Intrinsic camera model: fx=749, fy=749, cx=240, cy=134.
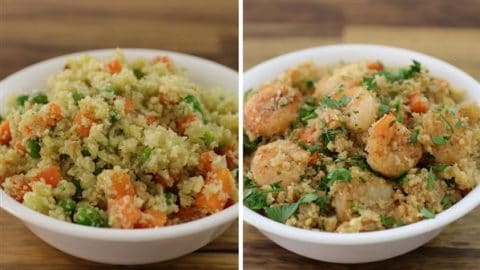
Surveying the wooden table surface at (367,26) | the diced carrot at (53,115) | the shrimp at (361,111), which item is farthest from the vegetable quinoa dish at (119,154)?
the wooden table surface at (367,26)

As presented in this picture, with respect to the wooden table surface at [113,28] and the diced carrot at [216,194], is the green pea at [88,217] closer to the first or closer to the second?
the diced carrot at [216,194]

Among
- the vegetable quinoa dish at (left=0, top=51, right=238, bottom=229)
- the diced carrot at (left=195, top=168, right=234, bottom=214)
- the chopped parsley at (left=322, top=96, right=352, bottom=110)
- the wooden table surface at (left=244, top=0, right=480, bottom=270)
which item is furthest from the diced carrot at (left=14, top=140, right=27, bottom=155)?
the wooden table surface at (left=244, top=0, right=480, bottom=270)

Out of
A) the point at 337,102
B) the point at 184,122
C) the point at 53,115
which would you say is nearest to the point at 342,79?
the point at 337,102

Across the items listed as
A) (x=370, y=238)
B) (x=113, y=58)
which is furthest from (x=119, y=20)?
(x=370, y=238)

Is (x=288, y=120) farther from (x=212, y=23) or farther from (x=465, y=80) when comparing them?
(x=212, y=23)

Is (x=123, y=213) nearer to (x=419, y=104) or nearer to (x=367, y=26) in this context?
(x=419, y=104)

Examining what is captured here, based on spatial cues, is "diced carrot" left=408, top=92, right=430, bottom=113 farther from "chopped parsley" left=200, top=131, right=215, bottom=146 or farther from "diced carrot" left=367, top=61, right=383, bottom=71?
"chopped parsley" left=200, top=131, right=215, bottom=146
